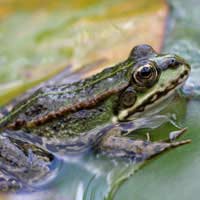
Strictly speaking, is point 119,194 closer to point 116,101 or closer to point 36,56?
point 116,101

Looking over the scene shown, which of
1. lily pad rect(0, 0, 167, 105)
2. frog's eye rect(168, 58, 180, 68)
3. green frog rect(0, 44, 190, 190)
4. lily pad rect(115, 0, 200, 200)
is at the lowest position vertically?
lily pad rect(115, 0, 200, 200)

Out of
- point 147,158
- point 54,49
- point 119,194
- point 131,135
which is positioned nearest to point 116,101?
point 131,135

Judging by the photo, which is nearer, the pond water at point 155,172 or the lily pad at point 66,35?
the pond water at point 155,172

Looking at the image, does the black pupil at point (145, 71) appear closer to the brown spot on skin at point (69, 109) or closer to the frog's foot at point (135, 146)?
the brown spot on skin at point (69, 109)

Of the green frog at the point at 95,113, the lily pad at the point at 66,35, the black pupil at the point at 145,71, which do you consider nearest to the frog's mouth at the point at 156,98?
the green frog at the point at 95,113

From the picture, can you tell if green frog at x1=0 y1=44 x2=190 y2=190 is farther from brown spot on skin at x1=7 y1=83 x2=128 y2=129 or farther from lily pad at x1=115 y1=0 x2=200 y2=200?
lily pad at x1=115 y1=0 x2=200 y2=200

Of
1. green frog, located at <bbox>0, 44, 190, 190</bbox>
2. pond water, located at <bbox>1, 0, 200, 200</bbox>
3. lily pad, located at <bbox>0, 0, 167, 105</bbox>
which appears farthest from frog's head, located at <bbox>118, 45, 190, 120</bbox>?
lily pad, located at <bbox>0, 0, 167, 105</bbox>

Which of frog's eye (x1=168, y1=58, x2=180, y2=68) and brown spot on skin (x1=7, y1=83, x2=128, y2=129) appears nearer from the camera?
frog's eye (x1=168, y1=58, x2=180, y2=68)
